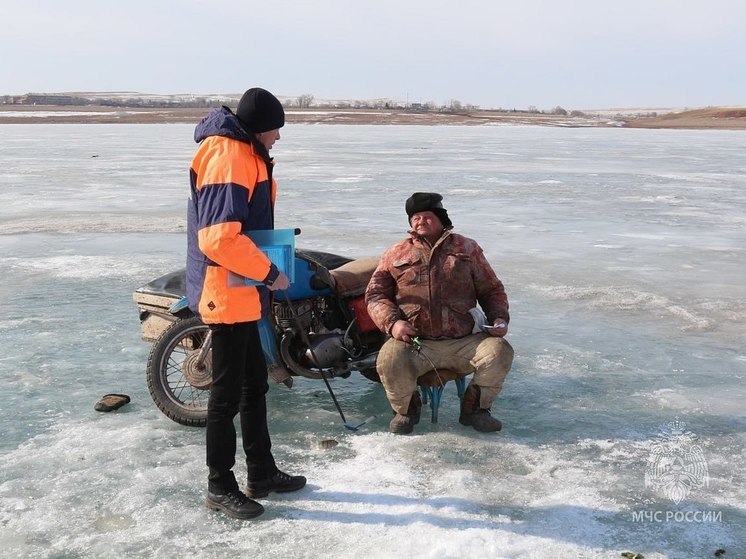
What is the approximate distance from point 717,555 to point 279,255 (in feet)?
7.33

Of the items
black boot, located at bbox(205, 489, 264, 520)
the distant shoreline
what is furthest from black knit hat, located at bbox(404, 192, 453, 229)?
the distant shoreline

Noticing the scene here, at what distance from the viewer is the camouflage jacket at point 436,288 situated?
4.54m

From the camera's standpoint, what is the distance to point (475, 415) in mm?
4465

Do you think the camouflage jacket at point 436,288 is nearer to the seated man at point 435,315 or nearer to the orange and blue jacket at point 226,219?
the seated man at point 435,315

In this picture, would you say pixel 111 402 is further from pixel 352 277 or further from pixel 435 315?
pixel 435 315

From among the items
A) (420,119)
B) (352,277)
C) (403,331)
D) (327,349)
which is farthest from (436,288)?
(420,119)

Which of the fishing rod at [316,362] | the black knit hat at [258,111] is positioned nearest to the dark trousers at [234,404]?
the fishing rod at [316,362]

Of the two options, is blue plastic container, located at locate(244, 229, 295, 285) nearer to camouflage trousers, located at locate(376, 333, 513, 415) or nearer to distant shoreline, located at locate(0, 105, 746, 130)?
camouflage trousers, located at locate(376, 333, 513, 415)

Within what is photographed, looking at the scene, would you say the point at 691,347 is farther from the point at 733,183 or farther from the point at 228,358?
the point at 733,183

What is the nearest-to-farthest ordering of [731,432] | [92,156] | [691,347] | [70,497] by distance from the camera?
[70,497], [731,432], [691,347], [92,156]

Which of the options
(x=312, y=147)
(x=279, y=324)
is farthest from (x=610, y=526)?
(x=312, y=147)

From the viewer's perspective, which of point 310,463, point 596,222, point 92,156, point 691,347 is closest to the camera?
point 310,463

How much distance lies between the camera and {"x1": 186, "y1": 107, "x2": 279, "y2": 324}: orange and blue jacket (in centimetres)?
318

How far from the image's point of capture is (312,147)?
33.9 meters
